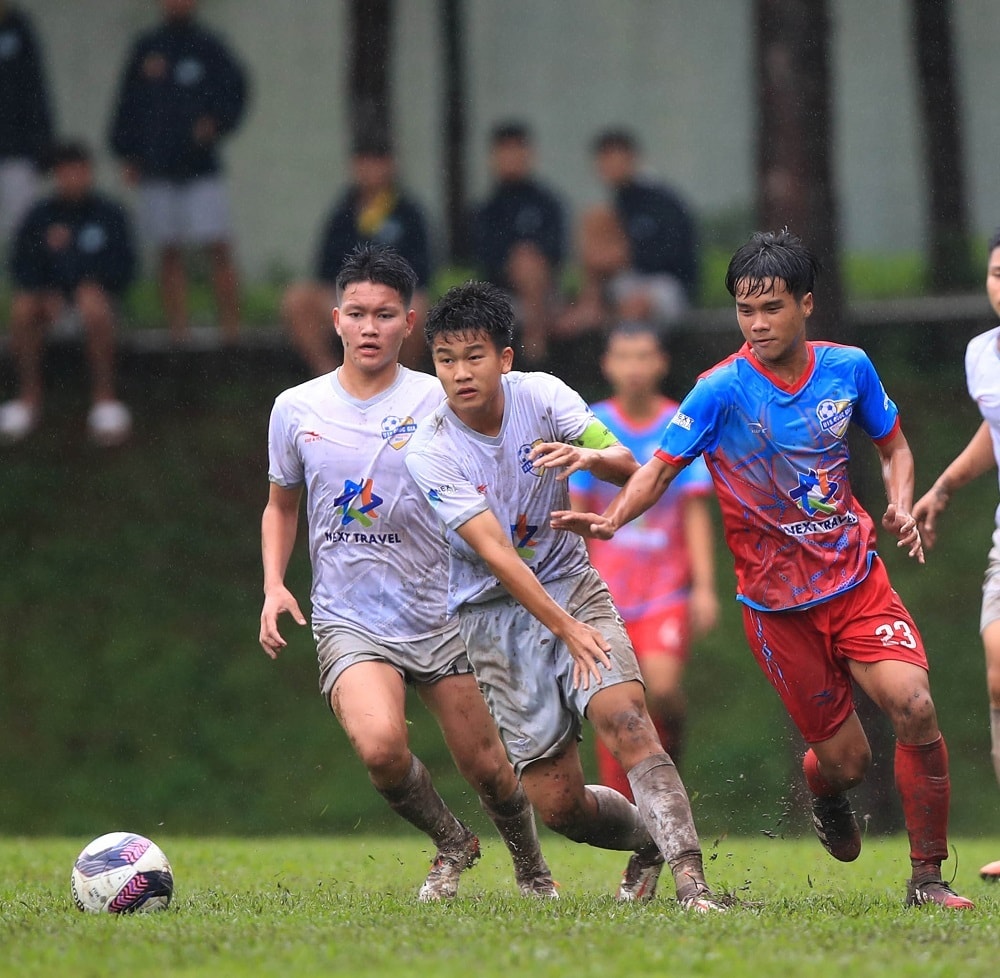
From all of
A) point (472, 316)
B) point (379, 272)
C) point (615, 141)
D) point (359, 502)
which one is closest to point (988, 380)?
point (472, 316)

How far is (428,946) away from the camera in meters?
5.47

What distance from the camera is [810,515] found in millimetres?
6797

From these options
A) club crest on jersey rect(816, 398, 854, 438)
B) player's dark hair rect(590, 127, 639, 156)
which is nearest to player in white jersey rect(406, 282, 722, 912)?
club crest on jersey rect(816, 398, 854, 438)

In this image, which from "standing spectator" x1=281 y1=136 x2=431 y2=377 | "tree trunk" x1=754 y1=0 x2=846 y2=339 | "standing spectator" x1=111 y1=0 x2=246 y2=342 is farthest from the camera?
"standing spectator" x1=111 y1=0 x2=246 y2=342

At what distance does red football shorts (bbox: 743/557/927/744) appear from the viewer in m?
6.71

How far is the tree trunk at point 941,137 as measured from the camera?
16828 millimetres

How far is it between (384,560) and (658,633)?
269 centimetres

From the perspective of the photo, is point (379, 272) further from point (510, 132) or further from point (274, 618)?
point (510, 132)

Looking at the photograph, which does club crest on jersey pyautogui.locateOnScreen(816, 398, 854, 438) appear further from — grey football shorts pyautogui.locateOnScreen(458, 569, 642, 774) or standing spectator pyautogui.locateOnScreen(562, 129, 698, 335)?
standing spectator pyautogui.locateOnScreen(562, 129, 698, 335)

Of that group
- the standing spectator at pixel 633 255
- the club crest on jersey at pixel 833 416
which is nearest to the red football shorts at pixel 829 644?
the club crest on jersey at pixel 833 416

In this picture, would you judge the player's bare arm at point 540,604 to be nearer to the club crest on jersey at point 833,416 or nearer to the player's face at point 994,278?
the club crest on jersey at point 833,416

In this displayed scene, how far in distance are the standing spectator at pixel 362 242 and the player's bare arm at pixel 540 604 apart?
22.2ft

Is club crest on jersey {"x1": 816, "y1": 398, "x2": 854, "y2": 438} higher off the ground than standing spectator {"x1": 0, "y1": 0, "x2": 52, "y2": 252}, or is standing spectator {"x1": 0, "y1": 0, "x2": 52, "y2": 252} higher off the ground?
standing spectator {"x1": 0, "y1": 0, "x2": 52, "y2": 252}

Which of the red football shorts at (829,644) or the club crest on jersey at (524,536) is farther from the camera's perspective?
the club crest on jersey at (524,536)
